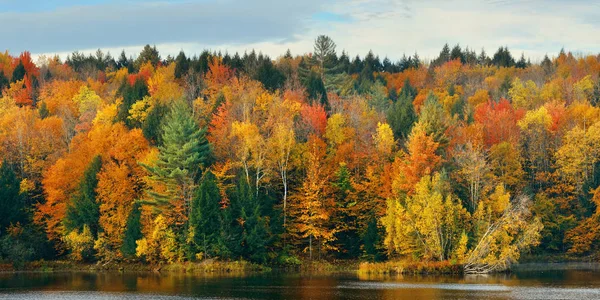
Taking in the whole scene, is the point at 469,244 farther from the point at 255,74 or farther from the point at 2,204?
the point at 255,74

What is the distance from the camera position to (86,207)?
91.1 metres

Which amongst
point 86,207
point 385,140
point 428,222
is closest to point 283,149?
point 385,140

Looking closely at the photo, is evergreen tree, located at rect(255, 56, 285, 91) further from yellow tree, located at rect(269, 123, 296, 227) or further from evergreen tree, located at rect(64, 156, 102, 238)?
evergreen tree, located at rect(64, 156, 102, 238)

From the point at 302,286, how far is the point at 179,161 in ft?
85.6

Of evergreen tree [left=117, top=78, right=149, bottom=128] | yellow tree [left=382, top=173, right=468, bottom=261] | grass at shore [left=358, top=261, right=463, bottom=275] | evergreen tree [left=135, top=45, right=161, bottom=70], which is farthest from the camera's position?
evergreen tree [left=135, top=45, right=161, bottom=70]

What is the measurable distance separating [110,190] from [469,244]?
36244mm

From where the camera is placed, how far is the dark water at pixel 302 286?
61.6 meters

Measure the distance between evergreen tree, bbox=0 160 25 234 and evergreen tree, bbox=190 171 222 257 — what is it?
782 inches

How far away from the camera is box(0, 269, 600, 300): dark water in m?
61.6

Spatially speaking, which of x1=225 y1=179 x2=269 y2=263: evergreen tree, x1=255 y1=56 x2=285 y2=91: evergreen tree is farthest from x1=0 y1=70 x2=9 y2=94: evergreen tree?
x1=225 y1=179 x2=269 y2=263: evergreen tree

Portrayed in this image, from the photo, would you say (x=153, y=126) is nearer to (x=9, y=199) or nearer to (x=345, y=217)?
(x=9, y=199)

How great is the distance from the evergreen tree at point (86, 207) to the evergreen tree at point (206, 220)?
11.2 metres

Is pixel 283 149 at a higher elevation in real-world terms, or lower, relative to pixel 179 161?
higher

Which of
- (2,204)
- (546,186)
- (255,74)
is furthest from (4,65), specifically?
Result: (546,186)
